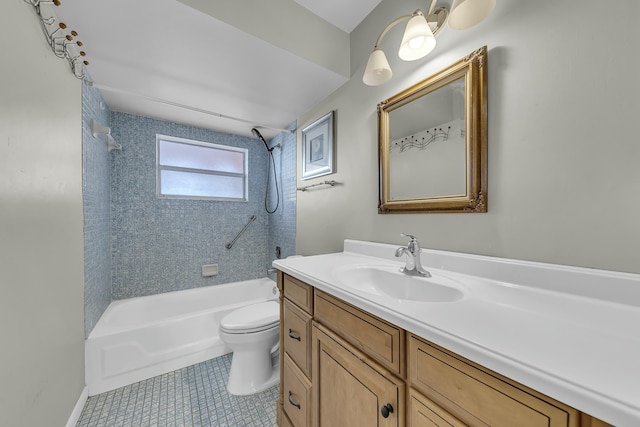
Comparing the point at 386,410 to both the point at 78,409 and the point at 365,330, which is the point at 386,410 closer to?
the point at 365,330

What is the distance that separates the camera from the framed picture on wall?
6.01 feet

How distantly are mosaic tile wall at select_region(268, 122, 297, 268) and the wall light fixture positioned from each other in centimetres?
132

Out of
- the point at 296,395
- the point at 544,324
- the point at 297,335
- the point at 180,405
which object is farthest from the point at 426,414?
the point at 180,405

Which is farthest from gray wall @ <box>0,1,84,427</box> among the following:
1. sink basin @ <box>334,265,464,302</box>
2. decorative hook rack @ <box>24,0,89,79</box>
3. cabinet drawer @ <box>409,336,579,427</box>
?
cabinet drawer @ <box>409,336,579,427</box>

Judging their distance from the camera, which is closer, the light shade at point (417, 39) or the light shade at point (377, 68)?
the light shade at point (417, 39)

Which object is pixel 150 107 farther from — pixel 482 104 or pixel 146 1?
pixel 482 104

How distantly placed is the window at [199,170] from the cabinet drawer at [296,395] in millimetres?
2050

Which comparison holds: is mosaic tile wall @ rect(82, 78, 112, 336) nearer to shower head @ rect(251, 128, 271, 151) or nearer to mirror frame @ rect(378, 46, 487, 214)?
shower head @ rect(251, 128, 271, 151)

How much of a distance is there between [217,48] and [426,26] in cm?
114

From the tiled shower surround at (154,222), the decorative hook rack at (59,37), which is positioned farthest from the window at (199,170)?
the decorative hook rack at (59,37)

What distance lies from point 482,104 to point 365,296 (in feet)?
2.97

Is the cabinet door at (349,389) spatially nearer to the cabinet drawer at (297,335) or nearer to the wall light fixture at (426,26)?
the cabinet drawer at (297,335)

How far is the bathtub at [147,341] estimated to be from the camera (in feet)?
5.06

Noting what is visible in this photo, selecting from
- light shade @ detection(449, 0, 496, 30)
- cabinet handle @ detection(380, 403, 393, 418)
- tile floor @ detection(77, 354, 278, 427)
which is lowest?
tile floor @ detection(77, 354, 278, 427)
